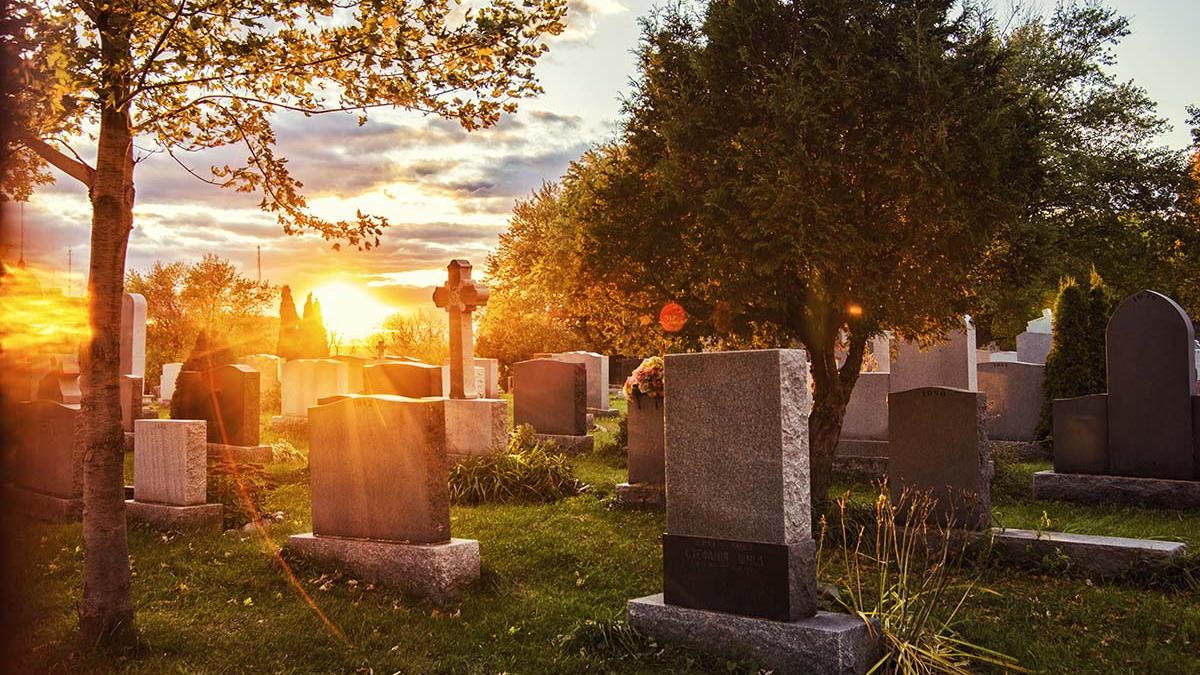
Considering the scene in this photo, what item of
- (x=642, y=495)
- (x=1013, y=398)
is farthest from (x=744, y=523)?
(x=1013, y=398)

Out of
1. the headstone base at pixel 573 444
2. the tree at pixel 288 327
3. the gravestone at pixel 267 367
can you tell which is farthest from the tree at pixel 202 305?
the headstone base at pixel 573 444

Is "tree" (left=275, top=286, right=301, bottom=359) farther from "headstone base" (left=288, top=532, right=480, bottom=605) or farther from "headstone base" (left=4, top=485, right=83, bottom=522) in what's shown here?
"headstone base" (left=288, top=532, right=480, bottom=605)

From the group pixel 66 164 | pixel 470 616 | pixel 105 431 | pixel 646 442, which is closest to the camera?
pixel 105 431

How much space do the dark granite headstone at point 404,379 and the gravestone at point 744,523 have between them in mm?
7310

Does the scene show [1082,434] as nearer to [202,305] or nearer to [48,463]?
[48,463]

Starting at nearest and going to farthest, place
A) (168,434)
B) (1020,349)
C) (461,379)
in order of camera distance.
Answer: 1. (168,434)
2. (461,379)
3. (1020,349)

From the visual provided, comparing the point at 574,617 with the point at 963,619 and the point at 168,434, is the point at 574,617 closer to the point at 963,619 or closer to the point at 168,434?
the point at 963,619

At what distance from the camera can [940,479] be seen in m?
8.41

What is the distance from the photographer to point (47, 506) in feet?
31.4

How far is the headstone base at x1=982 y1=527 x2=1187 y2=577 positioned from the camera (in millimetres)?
7188

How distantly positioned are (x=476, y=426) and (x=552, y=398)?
3342mm

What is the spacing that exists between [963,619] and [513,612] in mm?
3155

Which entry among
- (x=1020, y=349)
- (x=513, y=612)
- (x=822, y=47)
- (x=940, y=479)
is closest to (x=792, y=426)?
Result: (x=513, y=612)

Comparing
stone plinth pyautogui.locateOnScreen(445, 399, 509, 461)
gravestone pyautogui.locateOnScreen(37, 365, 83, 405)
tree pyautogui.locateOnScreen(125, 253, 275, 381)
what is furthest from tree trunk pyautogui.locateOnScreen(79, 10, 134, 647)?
tree pyautogui.locateOnScreen(125, 253, 275, 381)
